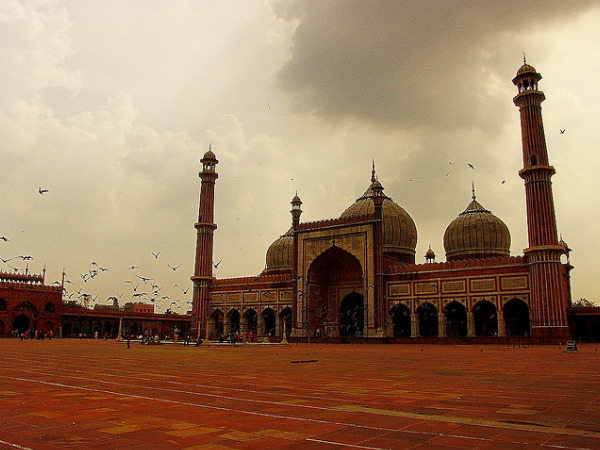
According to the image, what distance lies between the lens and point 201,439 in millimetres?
3348

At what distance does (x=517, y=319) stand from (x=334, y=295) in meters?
12.6

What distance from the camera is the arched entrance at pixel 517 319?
33.0 meters

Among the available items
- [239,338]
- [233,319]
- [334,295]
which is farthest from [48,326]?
[334,295]

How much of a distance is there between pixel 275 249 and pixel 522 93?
25.2m

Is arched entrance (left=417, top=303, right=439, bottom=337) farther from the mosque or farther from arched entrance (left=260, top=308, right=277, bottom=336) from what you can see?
arched entrance (left=260, top=308, right=277, bottom=336)

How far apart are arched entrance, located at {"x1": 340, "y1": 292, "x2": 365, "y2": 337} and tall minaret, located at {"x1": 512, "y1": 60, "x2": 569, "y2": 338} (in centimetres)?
1271

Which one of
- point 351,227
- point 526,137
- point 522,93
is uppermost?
point 522,93

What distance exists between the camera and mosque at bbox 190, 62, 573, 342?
2978 centimetres

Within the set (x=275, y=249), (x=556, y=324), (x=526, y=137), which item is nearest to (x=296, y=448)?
(x=556, y=324)

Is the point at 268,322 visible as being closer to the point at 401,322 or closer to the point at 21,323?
the point at 401,322

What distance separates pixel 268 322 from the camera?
43.2 meters

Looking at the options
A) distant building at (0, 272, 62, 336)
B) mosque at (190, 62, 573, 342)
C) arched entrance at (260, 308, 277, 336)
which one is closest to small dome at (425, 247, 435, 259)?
mosque at (190, 62, 573, 342)

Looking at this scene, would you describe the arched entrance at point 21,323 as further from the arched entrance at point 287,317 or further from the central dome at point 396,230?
the central dome at point 396,230

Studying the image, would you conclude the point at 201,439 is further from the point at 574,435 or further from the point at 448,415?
the point at 574,435
